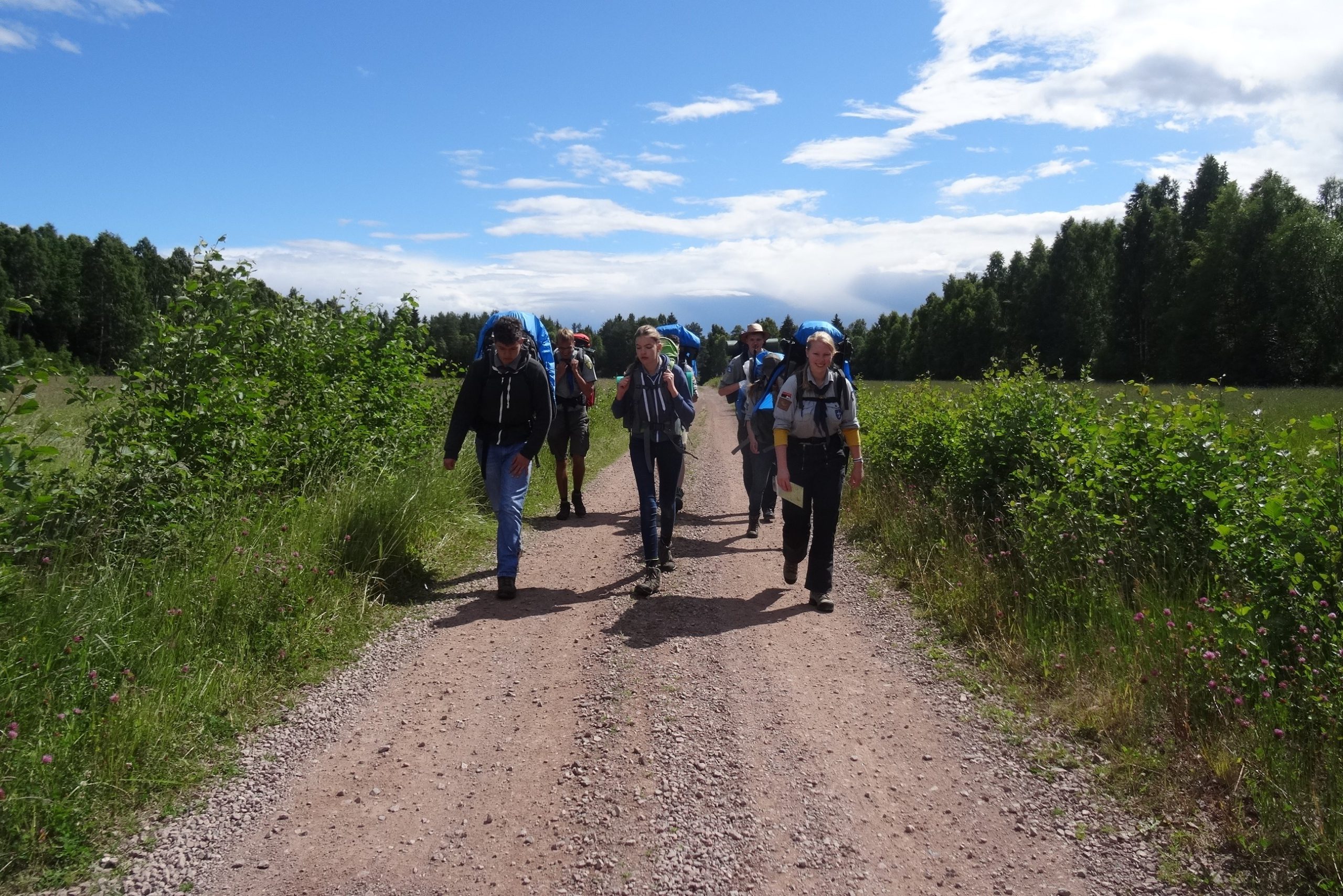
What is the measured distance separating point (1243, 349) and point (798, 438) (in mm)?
54377

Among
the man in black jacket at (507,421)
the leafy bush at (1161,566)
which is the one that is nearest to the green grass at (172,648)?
the man in black jacket at (507,421)

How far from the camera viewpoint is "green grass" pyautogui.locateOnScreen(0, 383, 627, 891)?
121 inches

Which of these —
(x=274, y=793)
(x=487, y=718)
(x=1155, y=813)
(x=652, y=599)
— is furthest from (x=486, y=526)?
(x=1155, y=813)

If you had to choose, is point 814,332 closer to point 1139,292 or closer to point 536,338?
point 536,338

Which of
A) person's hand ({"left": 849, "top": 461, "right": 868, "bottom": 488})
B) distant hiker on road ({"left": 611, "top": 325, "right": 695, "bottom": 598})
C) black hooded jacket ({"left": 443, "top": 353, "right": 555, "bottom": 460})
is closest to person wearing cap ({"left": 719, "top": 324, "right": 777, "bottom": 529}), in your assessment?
distant hiker on road ({"left": 611, "top": 325, "right": 695, "bottom": 598})

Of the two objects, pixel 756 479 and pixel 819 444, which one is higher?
pixel 819 444

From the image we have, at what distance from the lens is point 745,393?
9.03 meters

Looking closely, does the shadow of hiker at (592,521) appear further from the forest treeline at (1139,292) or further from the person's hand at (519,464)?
the forest treeline at (1139,292)

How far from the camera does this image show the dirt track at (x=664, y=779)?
9.63 ft

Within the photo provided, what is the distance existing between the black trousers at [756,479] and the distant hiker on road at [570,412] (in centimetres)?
183

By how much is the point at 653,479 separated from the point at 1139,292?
69.0 metres

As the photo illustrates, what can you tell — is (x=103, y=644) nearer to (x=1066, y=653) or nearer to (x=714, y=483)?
(x=1066, y=653)

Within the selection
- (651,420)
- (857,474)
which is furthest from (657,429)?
(857,474)

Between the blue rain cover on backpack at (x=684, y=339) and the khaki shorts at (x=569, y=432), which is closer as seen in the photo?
the khaki shorts at (x=569, y=432)
